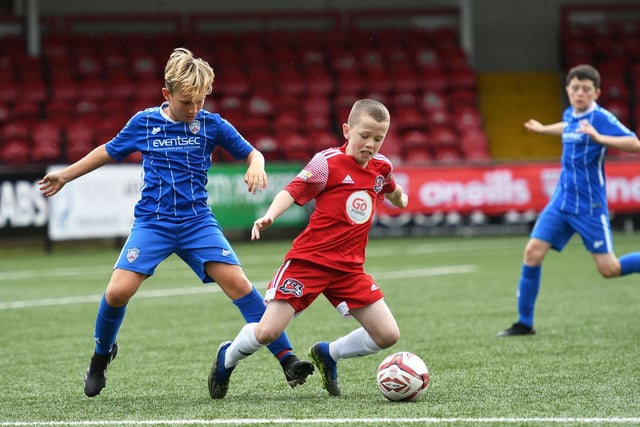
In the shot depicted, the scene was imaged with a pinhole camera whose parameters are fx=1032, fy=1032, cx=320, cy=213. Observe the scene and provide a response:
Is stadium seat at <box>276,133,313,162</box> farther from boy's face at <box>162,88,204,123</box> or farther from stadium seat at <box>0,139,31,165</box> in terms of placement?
boy's face at <box>162,88,204,123</box>

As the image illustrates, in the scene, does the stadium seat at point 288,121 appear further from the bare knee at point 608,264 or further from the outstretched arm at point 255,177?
the outstretched arm at point 255,177

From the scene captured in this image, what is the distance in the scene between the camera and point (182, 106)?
5.48 meters

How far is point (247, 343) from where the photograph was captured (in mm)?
5438

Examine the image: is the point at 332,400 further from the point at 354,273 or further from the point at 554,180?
the point at 554,180

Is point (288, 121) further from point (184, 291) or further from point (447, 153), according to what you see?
point (184, 291)

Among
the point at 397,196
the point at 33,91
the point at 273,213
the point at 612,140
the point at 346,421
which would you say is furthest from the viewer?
the point at 33,91

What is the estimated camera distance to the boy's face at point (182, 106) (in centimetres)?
543

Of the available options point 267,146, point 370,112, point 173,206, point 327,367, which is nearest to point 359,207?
point 370,112

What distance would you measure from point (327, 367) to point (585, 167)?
3.36m

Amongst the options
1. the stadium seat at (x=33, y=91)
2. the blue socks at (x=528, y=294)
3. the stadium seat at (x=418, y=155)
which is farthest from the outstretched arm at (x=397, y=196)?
the stadium seat at (x=33, y=91)

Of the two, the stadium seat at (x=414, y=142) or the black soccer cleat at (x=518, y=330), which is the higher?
the black soccer cleat at (x=518, y=330)

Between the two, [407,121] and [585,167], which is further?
[407,121]

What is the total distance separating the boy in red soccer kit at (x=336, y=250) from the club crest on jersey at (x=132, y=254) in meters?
0.70

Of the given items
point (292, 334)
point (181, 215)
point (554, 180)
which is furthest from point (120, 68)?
point (181, 215)
